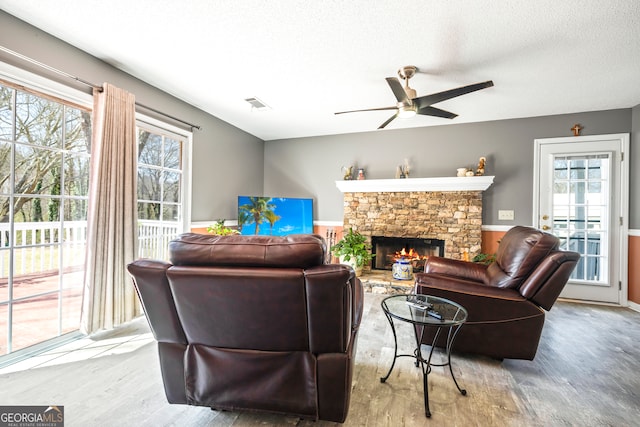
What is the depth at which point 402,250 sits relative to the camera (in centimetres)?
443

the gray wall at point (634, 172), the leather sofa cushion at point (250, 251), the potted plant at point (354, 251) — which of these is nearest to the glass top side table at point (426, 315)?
the leather sofa cushion at point (250, 251)

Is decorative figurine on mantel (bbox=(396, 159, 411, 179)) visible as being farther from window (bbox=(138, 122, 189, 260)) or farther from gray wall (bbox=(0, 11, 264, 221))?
window (bbox=(138, 122, 189, 260))

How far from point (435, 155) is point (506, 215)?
51.9 inches

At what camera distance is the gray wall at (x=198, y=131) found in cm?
204

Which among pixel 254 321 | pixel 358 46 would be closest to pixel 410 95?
pixel 358 46

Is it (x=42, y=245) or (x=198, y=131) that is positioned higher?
(x=198, y=131)

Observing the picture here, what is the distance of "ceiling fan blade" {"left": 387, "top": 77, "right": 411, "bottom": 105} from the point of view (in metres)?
2.31

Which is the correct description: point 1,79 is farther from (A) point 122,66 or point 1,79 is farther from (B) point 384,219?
(B) point 384,219

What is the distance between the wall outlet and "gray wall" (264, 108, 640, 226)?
5 cm

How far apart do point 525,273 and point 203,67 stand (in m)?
3.20

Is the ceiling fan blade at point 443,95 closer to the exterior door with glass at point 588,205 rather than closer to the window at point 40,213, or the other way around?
the exterior door with glass at point 588,205

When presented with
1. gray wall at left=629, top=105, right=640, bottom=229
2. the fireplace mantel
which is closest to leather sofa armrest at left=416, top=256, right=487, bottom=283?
the fireplace mantel

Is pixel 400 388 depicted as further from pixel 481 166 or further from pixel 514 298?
pixel 481 166

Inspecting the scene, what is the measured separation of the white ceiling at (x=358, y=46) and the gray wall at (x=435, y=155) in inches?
18.2
